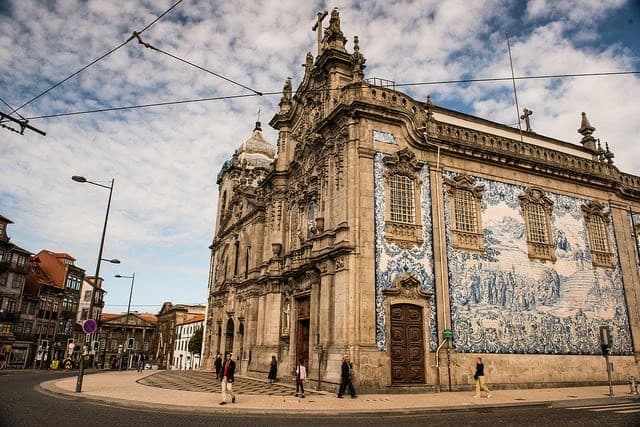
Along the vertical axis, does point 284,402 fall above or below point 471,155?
below

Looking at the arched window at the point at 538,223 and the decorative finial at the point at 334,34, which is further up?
the decorative finial at the point at 334,34

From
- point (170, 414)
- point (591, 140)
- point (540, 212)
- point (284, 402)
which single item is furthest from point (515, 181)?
point (170, 414)

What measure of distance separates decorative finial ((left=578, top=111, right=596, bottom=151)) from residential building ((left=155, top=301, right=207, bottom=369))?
217 ft

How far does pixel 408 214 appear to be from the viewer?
20656mm

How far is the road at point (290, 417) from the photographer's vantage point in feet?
33.9

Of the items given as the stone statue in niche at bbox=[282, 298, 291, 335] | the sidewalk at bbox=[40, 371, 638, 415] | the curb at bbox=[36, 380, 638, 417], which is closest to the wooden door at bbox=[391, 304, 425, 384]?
the sidewalk at bbox=[40, 371, 638, 415]

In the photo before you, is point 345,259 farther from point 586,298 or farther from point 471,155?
point 586,298

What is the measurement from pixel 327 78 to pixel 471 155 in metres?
8.45

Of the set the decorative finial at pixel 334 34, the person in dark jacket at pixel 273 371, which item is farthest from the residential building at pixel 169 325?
the decorative finial at pixel 334 34

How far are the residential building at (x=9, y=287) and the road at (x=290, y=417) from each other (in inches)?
1520

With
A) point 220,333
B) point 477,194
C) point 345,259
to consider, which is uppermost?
point 477,194

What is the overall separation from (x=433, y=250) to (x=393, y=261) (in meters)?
2.19

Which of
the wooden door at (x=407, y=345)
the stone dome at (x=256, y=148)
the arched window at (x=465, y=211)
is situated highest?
the stone dome at (x=256, y=148)

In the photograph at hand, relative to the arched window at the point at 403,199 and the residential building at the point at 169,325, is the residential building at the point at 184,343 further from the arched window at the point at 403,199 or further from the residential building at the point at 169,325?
the arched window at the point at 403,199
